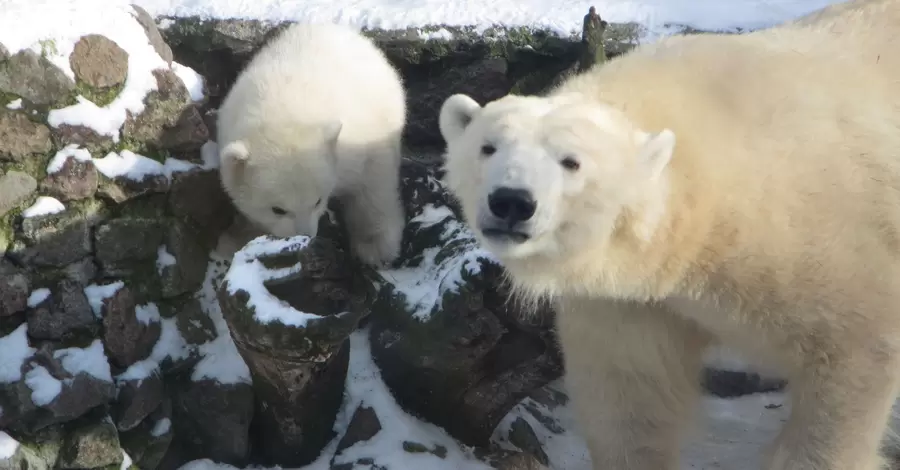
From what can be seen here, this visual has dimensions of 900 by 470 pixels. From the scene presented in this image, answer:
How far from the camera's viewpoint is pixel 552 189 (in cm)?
249

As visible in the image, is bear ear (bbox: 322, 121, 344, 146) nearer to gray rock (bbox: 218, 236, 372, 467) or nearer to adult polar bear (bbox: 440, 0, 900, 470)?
gray rock (bbox: 218, 236, 372, 467)

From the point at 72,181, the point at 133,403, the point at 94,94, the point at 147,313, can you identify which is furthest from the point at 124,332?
the point at 94,94

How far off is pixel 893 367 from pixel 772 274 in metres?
0.55

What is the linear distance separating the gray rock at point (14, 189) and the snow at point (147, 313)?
2.22 feet

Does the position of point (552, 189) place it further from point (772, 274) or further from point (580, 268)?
point (772, 274)

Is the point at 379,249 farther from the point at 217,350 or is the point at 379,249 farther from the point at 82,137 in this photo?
the point at 82,137

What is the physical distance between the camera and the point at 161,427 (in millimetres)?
3914

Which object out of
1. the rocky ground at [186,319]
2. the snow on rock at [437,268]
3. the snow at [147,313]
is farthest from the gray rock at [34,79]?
the snow on rock at [437,268]

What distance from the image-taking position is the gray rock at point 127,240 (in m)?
3.97

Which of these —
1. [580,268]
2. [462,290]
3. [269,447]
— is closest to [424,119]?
[462,290]

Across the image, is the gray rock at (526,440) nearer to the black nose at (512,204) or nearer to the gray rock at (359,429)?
the gray rock at (359,429)

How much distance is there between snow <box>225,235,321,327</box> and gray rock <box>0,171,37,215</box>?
108 centimetres

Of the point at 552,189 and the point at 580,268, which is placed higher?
the point at 552,189

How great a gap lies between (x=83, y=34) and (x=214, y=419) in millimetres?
1834
